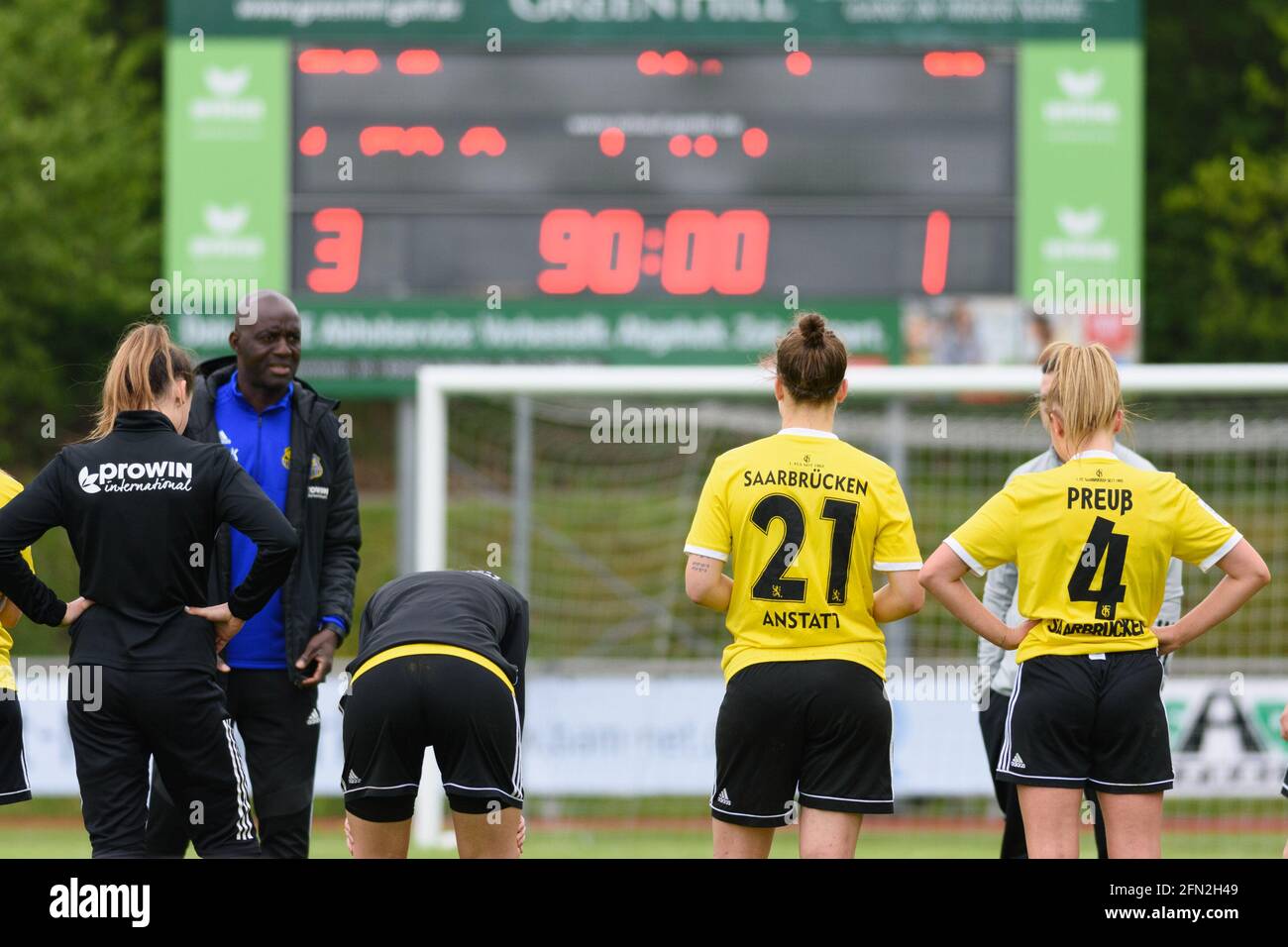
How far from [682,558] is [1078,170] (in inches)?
206

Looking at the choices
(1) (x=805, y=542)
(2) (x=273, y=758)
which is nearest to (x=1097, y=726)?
(1) (x=805, y=542)

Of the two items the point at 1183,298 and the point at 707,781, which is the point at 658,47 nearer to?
the point at 707,781

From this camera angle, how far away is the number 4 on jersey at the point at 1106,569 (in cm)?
405

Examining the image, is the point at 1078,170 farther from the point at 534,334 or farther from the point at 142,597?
the point at 142,597

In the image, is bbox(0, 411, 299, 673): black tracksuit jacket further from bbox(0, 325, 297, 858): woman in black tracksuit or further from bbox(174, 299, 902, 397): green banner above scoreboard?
bbox(174, 299, 902, 397): green banner above scoreboard

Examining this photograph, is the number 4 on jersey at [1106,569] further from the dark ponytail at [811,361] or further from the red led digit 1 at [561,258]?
the red led digit 1 at [561,258]

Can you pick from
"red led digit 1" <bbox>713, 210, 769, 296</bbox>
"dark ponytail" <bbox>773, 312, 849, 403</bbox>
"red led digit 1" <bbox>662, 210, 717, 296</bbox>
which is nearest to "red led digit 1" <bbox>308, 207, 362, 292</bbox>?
"red led digit 1" <bbox>662, 210, 717, 296</bbox>

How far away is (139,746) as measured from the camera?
4070mm

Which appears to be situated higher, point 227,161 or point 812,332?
point 227,161

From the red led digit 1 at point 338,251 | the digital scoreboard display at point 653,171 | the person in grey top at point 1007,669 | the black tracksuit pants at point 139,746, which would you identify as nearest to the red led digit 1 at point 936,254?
the digital scoreboard display at point 653,171

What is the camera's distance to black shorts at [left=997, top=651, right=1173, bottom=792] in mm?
4062

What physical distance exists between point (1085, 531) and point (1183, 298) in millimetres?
19159

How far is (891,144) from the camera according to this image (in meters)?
9.82

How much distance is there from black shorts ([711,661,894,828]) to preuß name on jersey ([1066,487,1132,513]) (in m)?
0.66
